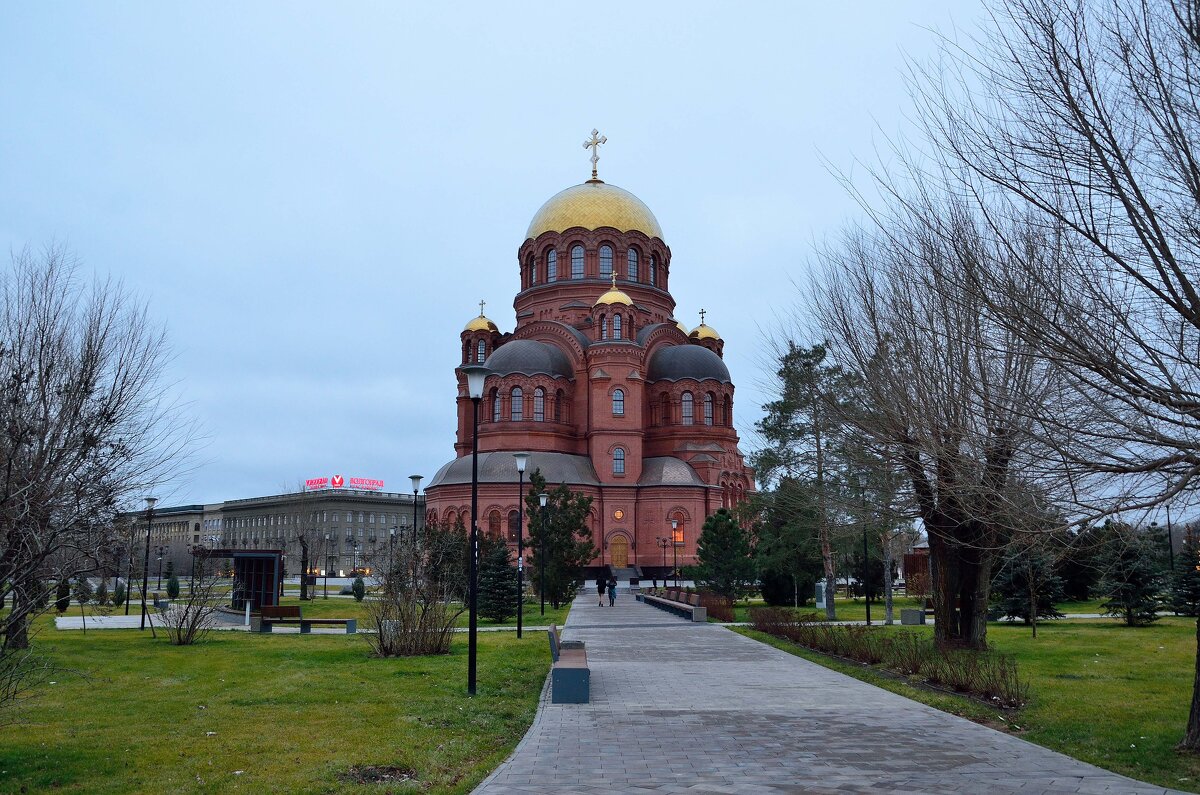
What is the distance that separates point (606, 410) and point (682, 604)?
23.7m

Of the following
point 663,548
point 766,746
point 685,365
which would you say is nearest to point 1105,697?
point 766,746

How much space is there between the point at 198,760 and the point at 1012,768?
753 centimetres

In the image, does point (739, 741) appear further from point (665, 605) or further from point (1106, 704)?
point (665, 605)

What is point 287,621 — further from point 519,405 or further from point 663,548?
point 519,405

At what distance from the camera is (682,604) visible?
3062 centimetres

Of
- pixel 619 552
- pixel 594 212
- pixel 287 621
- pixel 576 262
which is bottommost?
pixel 287 621

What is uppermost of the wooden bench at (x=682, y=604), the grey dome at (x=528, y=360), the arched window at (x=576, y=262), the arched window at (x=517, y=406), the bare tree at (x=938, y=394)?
the arched window at (x=576, y=262)

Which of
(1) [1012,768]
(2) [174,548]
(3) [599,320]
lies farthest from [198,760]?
(2) [174,548]

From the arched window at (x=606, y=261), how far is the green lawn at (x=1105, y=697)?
3822 centimetres

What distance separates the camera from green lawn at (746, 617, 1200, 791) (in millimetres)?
9000

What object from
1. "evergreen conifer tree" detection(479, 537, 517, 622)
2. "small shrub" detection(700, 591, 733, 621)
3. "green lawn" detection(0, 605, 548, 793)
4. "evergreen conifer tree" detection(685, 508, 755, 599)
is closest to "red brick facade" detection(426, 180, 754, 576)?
"evergreen conifer tree" detection(685, 508, 755, 599)

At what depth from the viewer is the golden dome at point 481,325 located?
196 ft

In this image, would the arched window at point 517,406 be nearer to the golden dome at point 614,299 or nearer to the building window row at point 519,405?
the building window row at point 519,405

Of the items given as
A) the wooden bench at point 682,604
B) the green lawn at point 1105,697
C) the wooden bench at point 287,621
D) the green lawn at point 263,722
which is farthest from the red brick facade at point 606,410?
the green lawn at point 263,722
